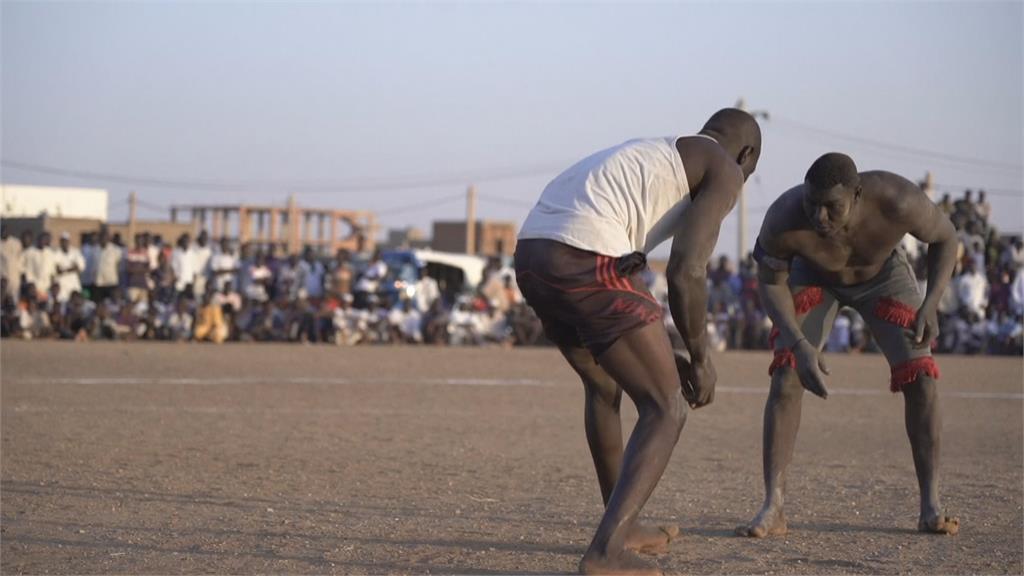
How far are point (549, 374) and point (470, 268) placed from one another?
645 inches

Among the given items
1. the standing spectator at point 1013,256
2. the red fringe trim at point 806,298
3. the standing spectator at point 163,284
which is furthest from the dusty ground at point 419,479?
the standing spectator at point 1013,256

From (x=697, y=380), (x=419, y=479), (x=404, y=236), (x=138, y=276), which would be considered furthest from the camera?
(x=404, y=236)

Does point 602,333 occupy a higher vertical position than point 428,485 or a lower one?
higher

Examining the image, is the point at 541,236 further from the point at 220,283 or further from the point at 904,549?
the point at 220,283

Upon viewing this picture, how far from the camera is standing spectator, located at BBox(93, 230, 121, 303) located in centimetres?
2338

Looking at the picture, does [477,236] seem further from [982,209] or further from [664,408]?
[664,408]

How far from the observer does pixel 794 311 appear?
270 inches

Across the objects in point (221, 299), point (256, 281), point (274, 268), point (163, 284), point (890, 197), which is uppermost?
point (890, 197)

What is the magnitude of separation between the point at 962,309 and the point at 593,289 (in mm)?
21208

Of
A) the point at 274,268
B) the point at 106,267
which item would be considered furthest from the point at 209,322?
the point at 274,268

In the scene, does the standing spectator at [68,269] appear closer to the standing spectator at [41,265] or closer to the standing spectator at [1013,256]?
the standing spectator at [41,265]

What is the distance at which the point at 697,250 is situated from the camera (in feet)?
16.7

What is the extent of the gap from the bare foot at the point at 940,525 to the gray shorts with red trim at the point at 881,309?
2.36 feet

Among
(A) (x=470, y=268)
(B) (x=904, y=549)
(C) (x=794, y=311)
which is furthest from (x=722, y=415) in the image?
(A) (x=470, y=268)
